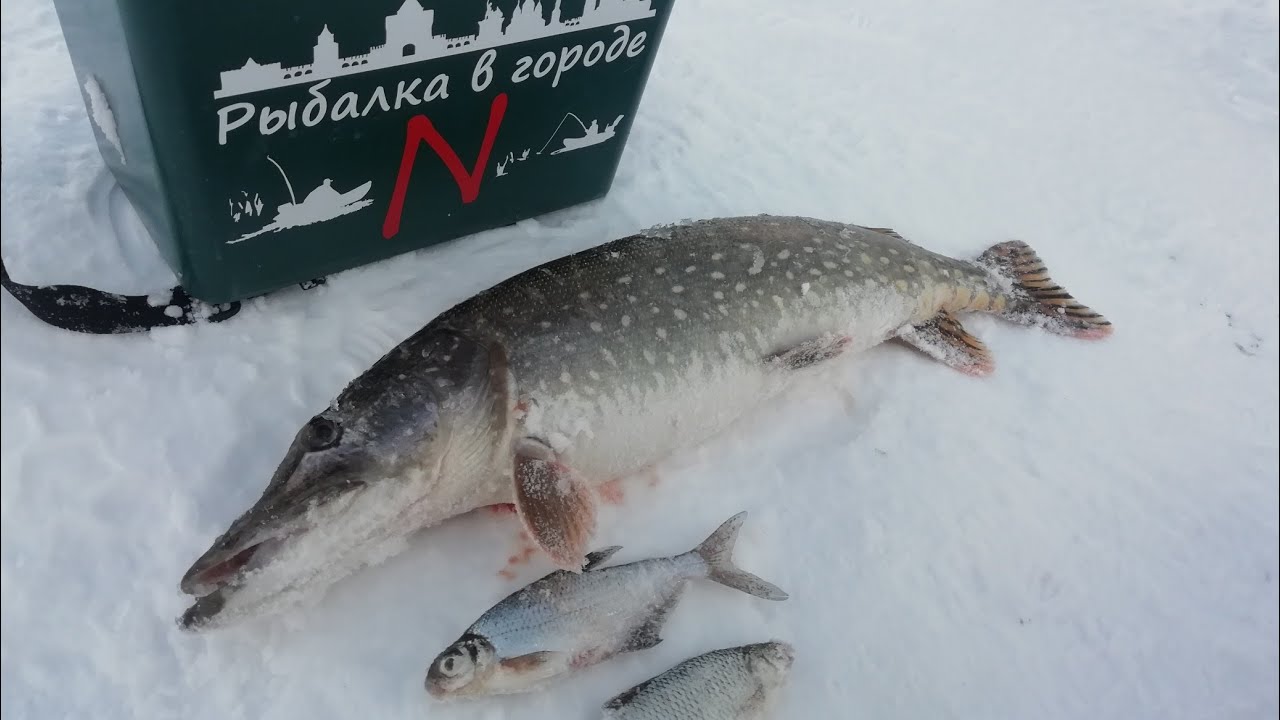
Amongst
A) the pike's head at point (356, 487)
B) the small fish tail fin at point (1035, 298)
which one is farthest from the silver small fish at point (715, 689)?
the small fish tail fin at point (1035, 298)

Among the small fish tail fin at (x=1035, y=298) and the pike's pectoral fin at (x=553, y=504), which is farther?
the small fish tail fin at (x=1035, y=298)

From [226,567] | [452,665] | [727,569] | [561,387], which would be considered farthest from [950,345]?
[226,567]

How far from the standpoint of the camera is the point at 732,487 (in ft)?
6.15

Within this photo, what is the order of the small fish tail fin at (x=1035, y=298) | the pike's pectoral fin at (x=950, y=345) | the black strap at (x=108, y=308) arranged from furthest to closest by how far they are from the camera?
the small fish tail fin at (x=1035, y=298)
the pike's pectoral fin at (x=950, y=345)
the black strap at (x=108, y=308)

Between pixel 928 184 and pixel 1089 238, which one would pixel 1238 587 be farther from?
pixel 928 184

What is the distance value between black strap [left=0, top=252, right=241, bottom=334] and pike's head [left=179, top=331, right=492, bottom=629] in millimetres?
661

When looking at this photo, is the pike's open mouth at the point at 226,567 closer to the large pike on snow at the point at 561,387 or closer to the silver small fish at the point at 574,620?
the large pike on snow at the point at 561,387

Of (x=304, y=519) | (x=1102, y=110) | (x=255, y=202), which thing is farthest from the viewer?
(x=1102, y=110)

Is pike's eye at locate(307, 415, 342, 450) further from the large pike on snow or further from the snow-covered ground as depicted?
the snow-covered ground

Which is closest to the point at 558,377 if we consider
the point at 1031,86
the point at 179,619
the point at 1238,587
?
the point at 179,619

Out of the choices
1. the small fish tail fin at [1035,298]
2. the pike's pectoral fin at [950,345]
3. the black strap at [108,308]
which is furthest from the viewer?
the small fish tail fin at [1035,298]

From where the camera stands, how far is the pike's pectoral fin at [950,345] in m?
2.26

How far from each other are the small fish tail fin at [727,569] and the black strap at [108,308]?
1359 mm

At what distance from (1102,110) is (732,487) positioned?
→ 3.33 m
